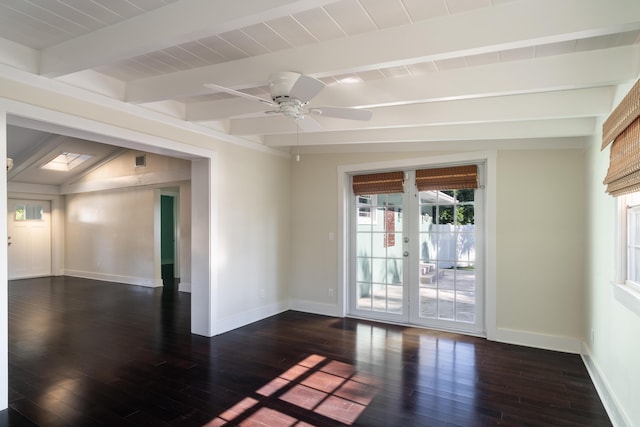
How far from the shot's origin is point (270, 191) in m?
5.45

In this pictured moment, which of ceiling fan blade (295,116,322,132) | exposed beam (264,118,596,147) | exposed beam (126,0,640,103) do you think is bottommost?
ceiling fan blade (295,116,322,132)

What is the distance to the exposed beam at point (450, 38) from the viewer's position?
1.88m

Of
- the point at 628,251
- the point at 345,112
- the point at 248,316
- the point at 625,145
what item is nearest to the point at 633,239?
the point at 628,251

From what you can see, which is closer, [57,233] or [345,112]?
[345,112]

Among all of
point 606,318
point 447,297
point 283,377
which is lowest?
point 283,377

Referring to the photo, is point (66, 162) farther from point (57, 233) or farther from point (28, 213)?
point (57, 233)

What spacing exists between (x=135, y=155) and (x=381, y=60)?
707 cm

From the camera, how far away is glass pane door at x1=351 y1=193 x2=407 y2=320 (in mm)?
5164

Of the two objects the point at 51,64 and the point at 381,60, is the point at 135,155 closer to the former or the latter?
the point at 51,64

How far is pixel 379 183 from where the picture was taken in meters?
5.24

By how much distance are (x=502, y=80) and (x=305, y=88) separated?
4.78ft

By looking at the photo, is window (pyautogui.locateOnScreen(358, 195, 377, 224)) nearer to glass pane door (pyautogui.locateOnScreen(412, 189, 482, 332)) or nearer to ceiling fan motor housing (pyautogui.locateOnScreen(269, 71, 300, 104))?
glass pane door (pyautogui.locateOnScreen(412, 189, 482, 332))

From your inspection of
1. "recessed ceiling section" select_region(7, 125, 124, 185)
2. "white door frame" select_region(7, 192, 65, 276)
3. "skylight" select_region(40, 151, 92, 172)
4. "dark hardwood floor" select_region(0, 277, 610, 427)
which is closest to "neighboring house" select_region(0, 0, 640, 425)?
"dark hardwood floor" select_region(0, 277, 610, 427)

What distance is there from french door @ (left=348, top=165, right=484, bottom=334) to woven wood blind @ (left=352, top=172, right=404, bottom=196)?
14 mm
